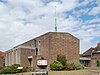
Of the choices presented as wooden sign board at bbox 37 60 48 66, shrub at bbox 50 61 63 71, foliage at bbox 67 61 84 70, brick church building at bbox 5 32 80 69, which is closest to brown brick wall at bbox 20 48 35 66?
brick church building at bbox 5 32 80 69

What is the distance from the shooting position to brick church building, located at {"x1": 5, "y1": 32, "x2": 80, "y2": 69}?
55250 mm

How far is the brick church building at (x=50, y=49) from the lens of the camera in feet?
181

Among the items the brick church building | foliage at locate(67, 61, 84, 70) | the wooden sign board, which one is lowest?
foliage at locate(67, 61, 84, 70)

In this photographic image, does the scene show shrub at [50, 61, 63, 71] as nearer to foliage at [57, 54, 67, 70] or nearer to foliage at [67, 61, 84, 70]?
foliage at [57, 54, 67, 70]

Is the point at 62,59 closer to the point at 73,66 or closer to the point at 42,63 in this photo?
the point at 73,66

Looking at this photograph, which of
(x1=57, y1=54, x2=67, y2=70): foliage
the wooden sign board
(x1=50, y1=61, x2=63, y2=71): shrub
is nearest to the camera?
the wooden sign board

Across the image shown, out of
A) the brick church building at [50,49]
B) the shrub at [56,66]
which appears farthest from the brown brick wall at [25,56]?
the shrub at [56,66]

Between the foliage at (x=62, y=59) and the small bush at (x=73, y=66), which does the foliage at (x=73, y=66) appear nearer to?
the small bush at (x=73, y=66)

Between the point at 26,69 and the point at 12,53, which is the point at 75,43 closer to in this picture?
the point at 26,69

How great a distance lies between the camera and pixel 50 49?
181 ft

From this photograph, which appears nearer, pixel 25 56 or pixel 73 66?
pixel 73 66

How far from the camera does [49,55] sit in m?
54.9

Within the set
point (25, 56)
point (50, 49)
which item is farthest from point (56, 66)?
point (25, 56)

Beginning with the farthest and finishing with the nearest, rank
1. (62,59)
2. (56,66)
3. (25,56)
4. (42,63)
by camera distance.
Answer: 1. (25,56)
2. (62,59)
3. (56,66)
4. (42,63)
